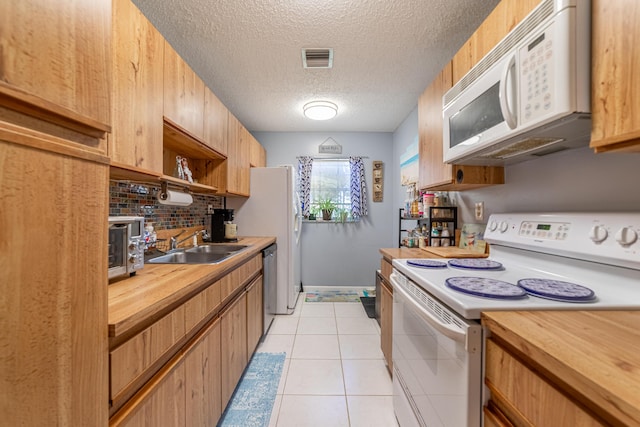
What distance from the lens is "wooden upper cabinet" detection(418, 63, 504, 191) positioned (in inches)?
61.0

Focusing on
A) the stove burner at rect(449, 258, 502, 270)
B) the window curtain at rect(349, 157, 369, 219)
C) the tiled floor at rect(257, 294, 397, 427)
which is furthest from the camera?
the window curtain at rect(349, 157, 369, 219)

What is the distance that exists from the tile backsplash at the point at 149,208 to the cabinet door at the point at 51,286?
42.2 inches

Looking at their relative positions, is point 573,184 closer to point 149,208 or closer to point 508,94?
point 508,94

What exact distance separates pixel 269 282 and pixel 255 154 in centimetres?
155

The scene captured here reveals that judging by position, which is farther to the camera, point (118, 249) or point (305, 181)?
point (305, 181)

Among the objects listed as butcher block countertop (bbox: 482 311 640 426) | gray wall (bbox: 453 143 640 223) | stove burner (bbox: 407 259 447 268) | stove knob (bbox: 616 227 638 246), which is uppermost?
gray wall (bbox: 453 143 640 223)

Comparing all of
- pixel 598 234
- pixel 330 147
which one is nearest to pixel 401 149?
pixel 330 147

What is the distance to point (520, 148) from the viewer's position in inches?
46.6

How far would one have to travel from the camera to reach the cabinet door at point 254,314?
191 cm

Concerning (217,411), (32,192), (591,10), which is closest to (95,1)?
(32,192)

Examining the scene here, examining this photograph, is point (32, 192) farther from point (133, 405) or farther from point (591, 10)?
point (591, 10)

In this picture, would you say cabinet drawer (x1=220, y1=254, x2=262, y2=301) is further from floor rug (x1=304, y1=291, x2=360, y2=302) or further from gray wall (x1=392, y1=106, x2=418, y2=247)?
gray wall (x1=392, y1=106, x2=418, y2=247)

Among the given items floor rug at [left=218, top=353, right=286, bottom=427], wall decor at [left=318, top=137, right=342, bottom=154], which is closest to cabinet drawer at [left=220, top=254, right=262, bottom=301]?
floor rug at [left=218, top=353, right=286, bottom=427]

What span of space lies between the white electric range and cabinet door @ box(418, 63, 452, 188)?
510 millimetres
